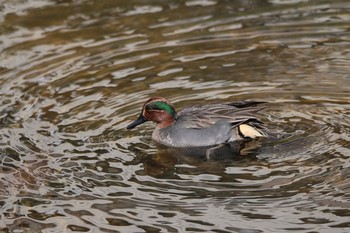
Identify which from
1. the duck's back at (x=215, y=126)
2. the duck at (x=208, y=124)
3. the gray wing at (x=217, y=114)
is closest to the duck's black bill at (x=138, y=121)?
the duck at (x=208, y=124)

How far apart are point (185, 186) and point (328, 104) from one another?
8.50 ft

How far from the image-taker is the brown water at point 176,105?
329 inches

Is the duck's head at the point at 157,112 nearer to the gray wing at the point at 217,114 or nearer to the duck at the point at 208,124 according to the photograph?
the duck at the point at 208,124

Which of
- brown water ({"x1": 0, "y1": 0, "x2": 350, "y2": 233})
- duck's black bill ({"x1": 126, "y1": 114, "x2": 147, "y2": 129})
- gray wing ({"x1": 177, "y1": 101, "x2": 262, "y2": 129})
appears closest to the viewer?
brown water ({"x1": 0, "y1": 0, "x2": 350, "y2": 233})

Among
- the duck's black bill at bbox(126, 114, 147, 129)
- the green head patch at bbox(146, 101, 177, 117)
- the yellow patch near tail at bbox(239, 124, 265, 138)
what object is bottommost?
the yellow patch near tail at bbox(239, 124, 265, 138)

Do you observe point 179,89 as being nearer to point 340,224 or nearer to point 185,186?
point 185,186

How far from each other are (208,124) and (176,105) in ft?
3.38

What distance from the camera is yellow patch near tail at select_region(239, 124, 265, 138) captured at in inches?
403

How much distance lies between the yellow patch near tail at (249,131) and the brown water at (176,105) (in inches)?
9.8

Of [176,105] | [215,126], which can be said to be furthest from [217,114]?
[176,105]

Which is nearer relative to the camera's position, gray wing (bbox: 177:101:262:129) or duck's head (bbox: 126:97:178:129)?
gray wing (bbox: 177:101:262:129)

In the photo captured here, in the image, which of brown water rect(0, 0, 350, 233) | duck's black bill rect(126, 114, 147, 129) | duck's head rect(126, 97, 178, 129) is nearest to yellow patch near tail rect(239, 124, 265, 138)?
brown water rect(0, 0, 350, 233)

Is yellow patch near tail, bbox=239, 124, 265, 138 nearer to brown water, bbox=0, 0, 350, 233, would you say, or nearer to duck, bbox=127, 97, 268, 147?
duck, bbox=127, 97, 268, 147

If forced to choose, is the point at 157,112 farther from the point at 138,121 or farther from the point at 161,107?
the point at 138,121
